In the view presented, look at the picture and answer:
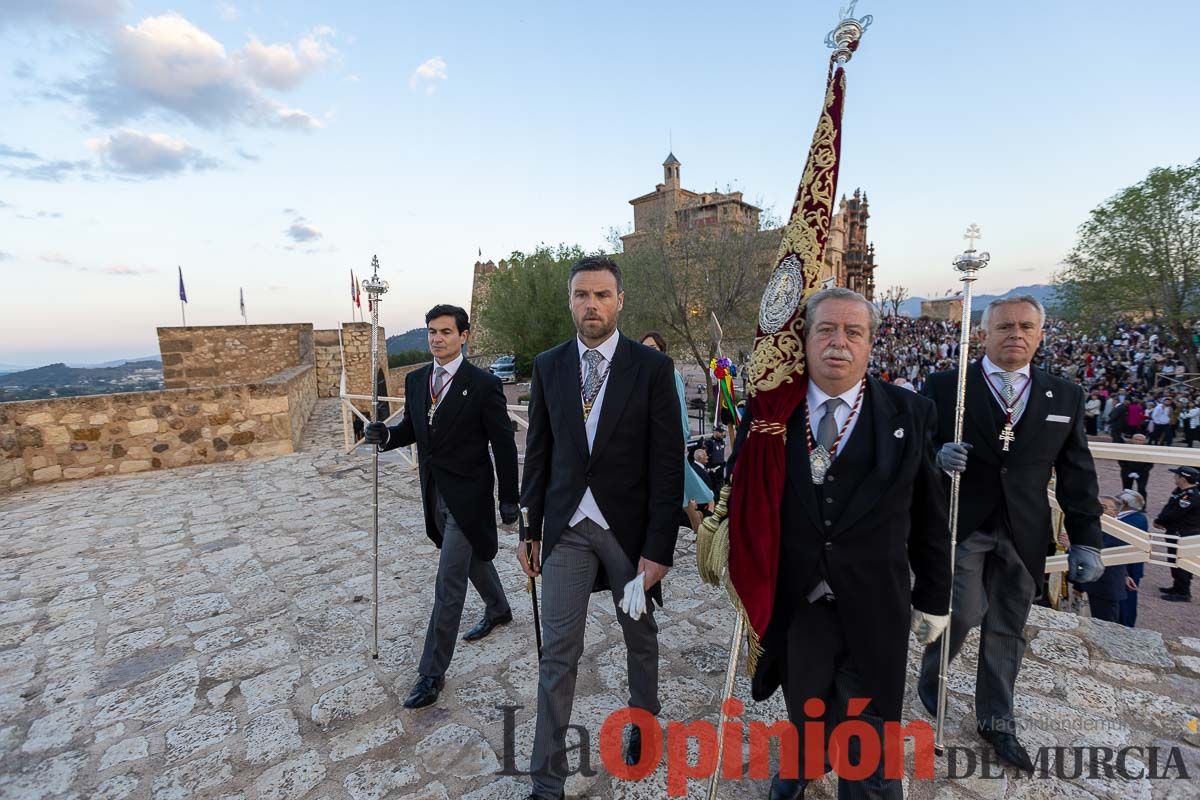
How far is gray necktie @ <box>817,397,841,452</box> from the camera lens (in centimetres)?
197

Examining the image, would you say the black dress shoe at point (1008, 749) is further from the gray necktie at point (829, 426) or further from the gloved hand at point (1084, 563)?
the gray necktie at point (829, 426)

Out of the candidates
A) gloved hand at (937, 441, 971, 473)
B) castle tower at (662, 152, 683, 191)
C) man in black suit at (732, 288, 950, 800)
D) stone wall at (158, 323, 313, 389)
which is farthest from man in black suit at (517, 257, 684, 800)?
castle tower at (662, 152, 683, 191)

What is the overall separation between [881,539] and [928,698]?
1630 millimetres

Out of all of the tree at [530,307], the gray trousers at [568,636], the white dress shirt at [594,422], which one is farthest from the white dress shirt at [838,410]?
the tree at [530,307]

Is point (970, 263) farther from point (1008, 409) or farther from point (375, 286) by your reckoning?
point (375, 286)

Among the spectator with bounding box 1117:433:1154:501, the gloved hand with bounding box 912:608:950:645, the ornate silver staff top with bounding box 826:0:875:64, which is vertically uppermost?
the ornate silver staff top with bounding box 826:0:875:64

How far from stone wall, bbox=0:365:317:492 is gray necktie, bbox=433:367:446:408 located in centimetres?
731

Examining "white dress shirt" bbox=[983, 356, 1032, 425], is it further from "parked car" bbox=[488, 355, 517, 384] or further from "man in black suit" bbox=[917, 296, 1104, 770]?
"parked car" bbox=[488, 355, 517, 384]

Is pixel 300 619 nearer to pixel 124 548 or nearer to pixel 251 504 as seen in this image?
pixel 124 548

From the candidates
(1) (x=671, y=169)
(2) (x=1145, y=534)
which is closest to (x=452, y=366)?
(2) (x=1145, y=534)

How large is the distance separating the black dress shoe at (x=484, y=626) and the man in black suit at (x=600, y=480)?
1.33 metres

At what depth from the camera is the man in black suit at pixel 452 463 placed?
302 cm

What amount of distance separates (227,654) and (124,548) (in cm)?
305

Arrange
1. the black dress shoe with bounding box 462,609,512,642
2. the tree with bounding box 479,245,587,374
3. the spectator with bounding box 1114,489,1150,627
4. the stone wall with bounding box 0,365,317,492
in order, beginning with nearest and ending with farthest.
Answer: the black dress shoe with bounding box 462,609,512,642 → the spectator with bounding box 1114,489,1150,627 → the stone wall with bounding box 0,365,317,492 → the tree with bounding box 479,245,587,374
